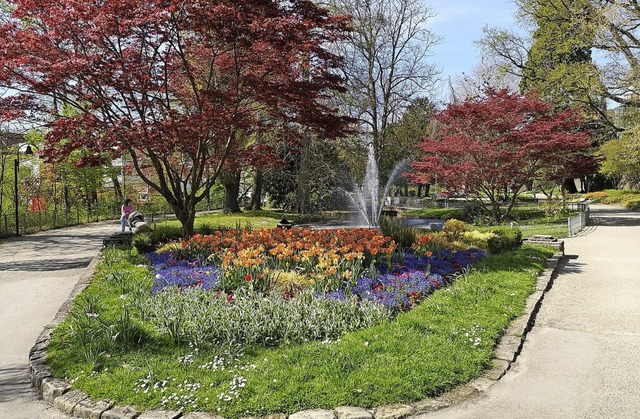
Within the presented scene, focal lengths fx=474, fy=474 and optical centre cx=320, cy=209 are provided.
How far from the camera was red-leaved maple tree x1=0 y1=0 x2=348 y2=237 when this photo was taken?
28.0ft

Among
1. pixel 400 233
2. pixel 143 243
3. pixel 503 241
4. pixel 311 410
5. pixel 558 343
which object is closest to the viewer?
pixel 311 410

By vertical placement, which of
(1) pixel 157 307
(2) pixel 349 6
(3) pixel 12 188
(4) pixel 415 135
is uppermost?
(2) pixel 349 6

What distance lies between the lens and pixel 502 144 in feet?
54.4

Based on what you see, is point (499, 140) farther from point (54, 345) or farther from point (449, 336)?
point (54, 345)

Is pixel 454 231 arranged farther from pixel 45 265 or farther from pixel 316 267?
pixel 45 265

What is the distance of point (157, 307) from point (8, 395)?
1647 millimetres

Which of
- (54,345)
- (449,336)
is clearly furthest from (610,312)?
(54,345)

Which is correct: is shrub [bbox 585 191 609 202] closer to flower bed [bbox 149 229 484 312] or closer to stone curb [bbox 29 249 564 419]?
flower bed [bbox 149 229 484 312]

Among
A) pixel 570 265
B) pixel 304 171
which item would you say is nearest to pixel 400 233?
pixel 570 265

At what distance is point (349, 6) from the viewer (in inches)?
920

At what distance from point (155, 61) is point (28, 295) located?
538 cm

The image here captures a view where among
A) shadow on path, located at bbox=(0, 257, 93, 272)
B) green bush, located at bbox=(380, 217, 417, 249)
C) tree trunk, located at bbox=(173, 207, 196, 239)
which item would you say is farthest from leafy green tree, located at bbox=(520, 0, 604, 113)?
shadow on path, located at bbox=(0, 257, 93, 272)

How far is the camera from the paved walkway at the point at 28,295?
13.5ft

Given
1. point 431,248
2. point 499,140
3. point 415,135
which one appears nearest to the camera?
point 431,248
